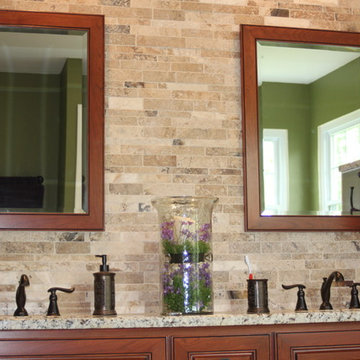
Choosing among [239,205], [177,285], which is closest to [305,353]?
[177,285]

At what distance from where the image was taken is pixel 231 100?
3213 millimetres

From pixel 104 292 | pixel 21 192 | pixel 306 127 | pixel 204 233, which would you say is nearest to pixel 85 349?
pixel 104 292

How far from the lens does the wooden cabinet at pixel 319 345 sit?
2.63 m

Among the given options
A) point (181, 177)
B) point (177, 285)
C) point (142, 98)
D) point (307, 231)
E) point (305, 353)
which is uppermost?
point (142, 98)

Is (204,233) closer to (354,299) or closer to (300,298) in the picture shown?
(300,298)

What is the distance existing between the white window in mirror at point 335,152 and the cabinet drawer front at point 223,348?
2.72 feet

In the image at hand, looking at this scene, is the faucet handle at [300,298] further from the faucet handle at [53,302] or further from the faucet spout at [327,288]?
the faucet handle at [53,302]

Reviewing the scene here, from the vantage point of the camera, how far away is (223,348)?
8.46 ft

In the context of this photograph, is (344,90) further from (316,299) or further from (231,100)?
(316,299)

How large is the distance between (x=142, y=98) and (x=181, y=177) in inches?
14.7

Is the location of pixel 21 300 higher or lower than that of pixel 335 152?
lower

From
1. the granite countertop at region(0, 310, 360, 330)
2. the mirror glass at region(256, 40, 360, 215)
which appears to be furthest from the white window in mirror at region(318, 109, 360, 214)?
the granite countertop at region(0, 310, 360, 330)

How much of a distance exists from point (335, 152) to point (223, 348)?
1.12 meters

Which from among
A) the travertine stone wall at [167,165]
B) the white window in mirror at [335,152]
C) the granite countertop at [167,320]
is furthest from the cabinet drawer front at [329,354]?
the white window in mirror at [335,152]
